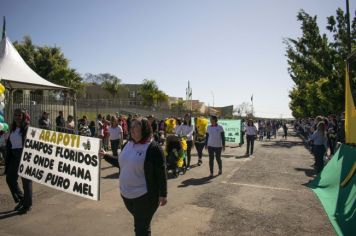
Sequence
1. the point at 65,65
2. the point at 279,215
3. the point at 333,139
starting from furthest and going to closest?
the point at 65,65 < the point at 333,139 < the point at 279,215

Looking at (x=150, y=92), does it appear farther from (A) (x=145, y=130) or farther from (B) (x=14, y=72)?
(A) (x=145, y=130)

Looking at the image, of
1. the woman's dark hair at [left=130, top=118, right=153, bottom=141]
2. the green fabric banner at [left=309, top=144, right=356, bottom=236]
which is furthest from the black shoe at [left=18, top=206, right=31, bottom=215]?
the green fabric banner at [left=309, top=144, right=356, bottom=236]

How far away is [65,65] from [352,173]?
4419 cm

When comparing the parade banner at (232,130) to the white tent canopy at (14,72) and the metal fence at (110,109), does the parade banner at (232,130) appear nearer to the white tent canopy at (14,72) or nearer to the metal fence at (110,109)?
the metal fence at (110,109)

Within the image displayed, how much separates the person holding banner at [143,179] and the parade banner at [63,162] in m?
1.15

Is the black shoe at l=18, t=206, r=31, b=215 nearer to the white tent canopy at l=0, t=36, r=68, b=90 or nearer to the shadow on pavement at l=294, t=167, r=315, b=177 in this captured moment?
the white tent canopy at l=0, t=36, r=68, b=90

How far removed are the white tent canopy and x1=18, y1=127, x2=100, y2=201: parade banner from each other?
7.76 m

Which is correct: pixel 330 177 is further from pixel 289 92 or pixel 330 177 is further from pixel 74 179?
pixel 289 92

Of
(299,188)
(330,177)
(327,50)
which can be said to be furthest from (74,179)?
(327,50)

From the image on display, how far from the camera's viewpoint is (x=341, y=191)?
20.0 ft

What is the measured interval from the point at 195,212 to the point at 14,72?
10609mm

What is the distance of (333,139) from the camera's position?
1639 centimetres

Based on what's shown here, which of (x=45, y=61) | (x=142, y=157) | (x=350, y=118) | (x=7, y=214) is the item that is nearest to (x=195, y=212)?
(x=142, y=157)

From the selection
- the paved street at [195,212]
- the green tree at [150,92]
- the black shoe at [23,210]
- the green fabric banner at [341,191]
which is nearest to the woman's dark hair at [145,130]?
the paved street at [195,212]
